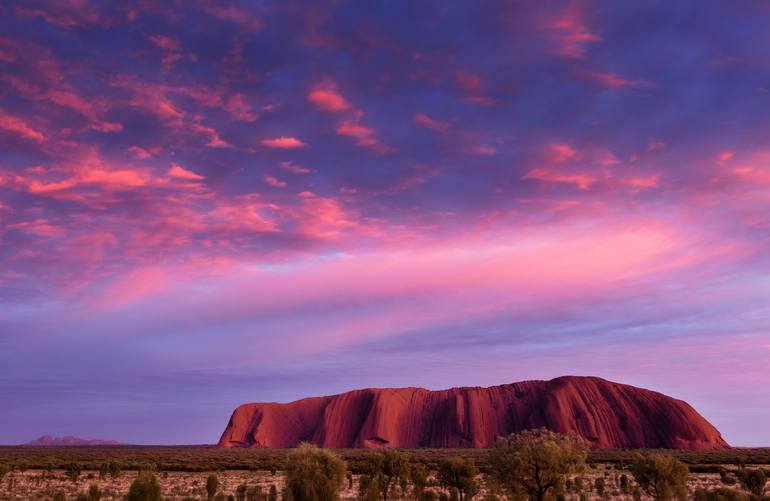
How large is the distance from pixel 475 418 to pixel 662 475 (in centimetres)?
12945

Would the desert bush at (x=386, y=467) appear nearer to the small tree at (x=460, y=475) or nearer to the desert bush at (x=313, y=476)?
the small tree at (x=460, y=475)

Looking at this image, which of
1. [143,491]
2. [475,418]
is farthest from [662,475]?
[475,418]

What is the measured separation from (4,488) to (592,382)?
139 m

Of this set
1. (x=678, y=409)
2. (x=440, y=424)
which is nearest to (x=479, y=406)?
(x=440, y=424)

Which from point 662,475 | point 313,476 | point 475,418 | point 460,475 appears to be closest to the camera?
point 313,476

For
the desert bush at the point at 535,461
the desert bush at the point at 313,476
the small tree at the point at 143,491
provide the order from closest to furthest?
the desert bush at the point at 535,461 < the desert bush at the point at 313,476 < the small tree at the point at 143,491

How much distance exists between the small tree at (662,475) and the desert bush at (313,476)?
16412 mm

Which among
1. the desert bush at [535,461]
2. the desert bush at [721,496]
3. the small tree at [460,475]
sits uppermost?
the desert bush at [535,461]

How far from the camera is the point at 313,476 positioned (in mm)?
25438

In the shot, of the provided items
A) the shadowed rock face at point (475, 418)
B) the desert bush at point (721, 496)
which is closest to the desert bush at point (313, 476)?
the desert bush at point (721, 496)

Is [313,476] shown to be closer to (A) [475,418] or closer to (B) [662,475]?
(B) [662,475]

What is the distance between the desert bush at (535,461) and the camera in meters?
23.3

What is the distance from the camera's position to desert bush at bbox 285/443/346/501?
25.2 meters

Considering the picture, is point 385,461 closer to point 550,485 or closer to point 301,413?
point 550,485
